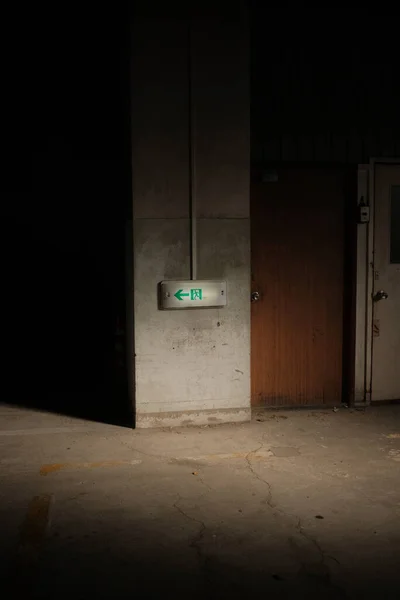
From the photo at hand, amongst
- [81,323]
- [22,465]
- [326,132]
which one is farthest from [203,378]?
[81,323]

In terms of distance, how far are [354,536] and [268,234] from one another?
Answer: 352 cm

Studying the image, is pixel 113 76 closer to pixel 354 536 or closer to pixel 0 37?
pixel 0 37

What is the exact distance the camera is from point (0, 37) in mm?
8164

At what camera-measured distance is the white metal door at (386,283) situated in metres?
6.90

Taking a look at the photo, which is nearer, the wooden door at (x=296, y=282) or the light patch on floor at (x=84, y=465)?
the light patch on floor at (x=84, y=465)

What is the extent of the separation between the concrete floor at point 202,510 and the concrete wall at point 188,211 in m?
0.41

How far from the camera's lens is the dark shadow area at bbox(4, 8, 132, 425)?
8219 millimetres

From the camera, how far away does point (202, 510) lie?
4.37 meters

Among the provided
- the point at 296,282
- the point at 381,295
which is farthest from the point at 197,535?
the point at 381,295

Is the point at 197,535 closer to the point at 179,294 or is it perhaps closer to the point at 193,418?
the point at 193,418

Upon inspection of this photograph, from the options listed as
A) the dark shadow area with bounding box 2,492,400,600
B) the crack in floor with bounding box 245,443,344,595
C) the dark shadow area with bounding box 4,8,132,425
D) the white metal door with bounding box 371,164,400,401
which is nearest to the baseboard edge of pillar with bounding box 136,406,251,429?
the crack in floor with bounding box 245,443,344,595

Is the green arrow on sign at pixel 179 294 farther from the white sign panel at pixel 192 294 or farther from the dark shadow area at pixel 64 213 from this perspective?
the dark shadow area at pixel 64 213

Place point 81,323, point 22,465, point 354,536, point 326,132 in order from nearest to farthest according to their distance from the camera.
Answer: point 354,536
point 22,465
point 326,132
point 81,323

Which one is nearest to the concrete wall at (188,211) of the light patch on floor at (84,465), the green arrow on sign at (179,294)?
the green arrow on sign at (179,294)
